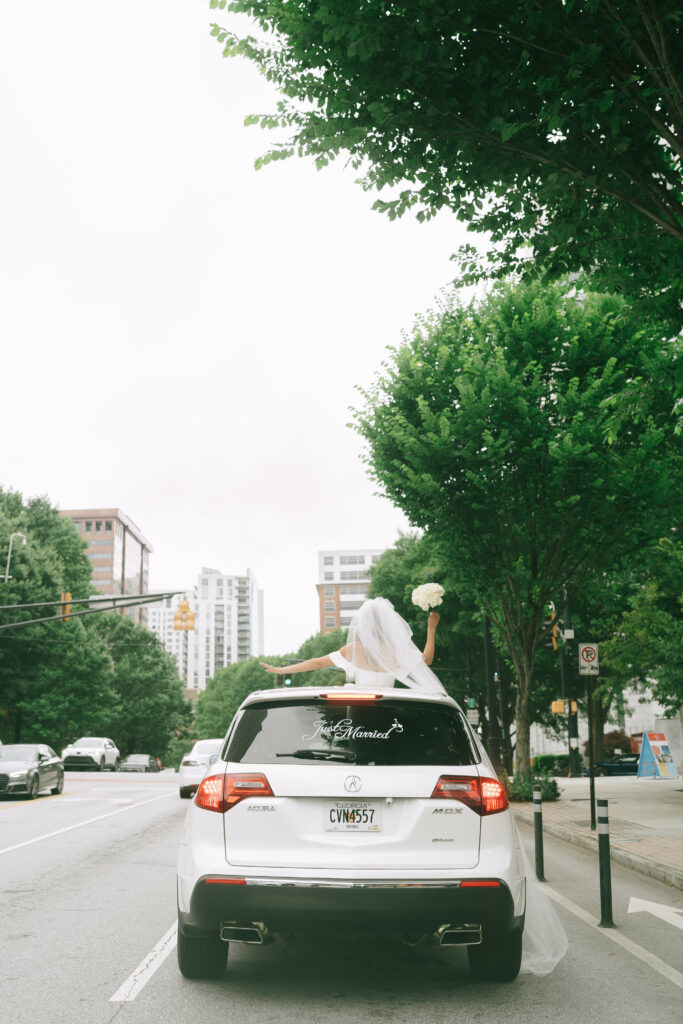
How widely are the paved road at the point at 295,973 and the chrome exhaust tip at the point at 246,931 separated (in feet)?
1.21

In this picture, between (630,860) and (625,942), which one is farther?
(630,860)

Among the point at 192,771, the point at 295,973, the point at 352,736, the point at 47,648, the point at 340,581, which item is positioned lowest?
the point at 192,771

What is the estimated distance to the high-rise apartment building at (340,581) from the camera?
161250 millimetres

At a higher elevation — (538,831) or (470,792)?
(470,792)

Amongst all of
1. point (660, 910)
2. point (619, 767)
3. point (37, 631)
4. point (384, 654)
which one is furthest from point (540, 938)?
point (37, 631)

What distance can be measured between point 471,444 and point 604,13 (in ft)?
38.0

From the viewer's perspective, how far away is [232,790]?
5156mm

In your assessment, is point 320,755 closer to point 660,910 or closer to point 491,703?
point 660,910

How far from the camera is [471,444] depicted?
61.0 ft

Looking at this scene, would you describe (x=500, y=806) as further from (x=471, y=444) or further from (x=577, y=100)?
(x=471, y=444)

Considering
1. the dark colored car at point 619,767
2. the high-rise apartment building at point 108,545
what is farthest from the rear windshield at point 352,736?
the high-rise apartment building at point 108,545

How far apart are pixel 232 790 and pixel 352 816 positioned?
651mm

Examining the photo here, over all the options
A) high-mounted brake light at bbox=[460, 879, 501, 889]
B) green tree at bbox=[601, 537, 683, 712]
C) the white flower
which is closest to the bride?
the white flower

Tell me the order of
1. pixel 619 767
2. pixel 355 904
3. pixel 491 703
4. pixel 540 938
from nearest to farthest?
pixel 355 904 → pixel 540 938 → pixel 491 703 → pixel 619 767
